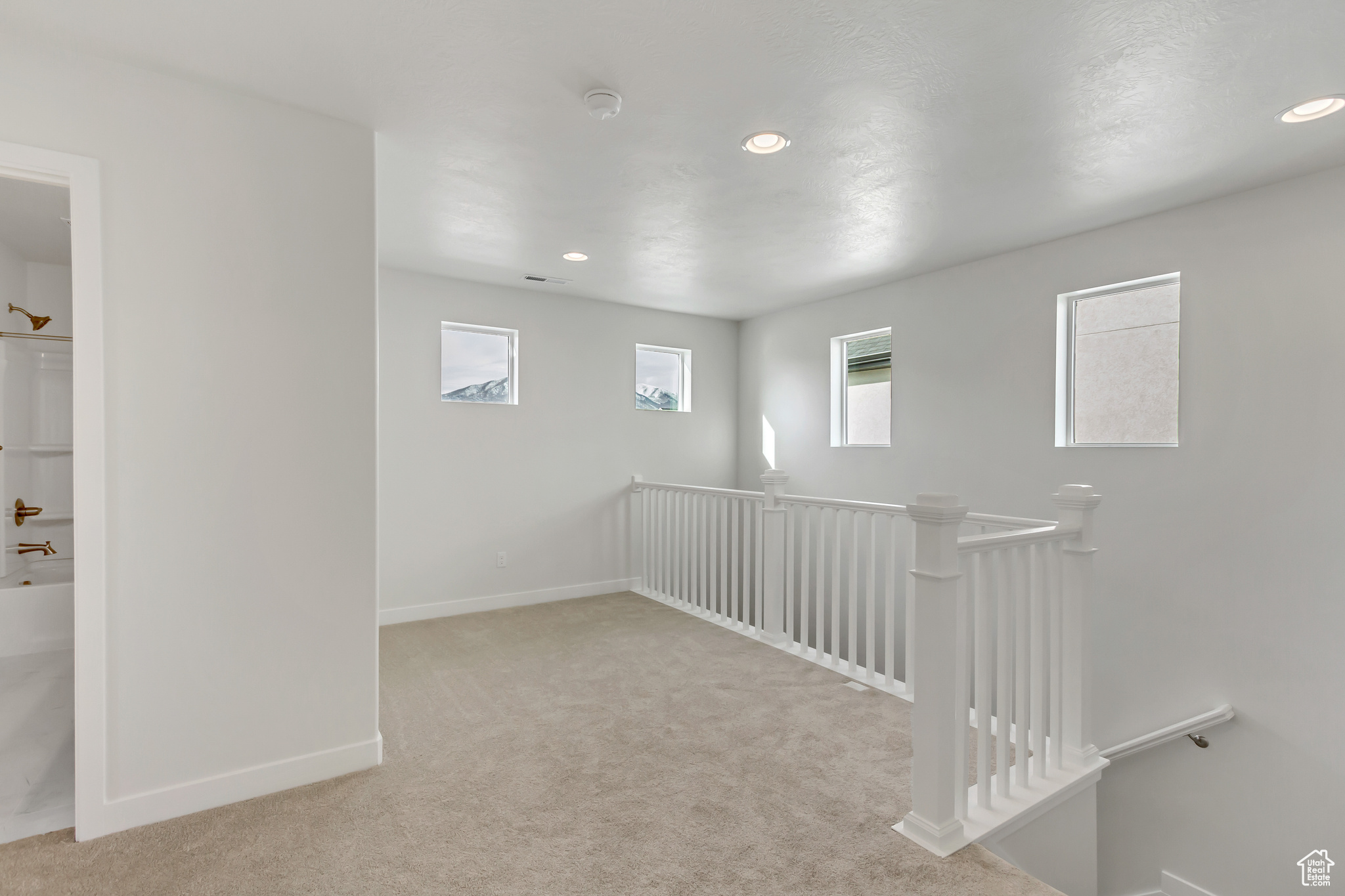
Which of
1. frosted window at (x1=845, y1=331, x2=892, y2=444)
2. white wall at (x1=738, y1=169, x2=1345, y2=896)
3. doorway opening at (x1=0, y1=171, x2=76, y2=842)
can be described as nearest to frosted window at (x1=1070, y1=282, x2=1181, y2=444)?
white wall at (x1=738, y1=169, x2=1345, y2=896)

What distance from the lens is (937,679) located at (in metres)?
1.95

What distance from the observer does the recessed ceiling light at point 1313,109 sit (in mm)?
2209

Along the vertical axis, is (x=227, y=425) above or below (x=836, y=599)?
above

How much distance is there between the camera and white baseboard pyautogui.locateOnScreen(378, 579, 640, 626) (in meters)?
4.42

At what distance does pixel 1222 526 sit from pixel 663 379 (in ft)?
13.1

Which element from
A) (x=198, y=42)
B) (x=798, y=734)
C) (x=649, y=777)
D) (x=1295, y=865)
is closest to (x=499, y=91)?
(x=198, y=42)

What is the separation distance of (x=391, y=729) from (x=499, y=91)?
2.60 m

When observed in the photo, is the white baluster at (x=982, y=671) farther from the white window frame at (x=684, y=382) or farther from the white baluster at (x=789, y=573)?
the white window frame at (x=684, y=382)

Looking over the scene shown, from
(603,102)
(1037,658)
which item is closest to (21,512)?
(603,102)

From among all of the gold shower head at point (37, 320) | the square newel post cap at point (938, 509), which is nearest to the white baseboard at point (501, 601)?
the gold shower head at point (37, 320)

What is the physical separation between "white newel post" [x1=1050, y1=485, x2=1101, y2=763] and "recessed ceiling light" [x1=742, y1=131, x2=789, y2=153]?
1.76m

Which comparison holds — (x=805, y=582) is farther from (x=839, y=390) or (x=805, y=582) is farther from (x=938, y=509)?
(x=839, y=390)

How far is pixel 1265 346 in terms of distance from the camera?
295 centimetres

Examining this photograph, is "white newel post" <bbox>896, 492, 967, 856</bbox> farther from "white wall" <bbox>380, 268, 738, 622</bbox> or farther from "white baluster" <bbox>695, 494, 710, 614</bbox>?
"white wall" <bbox>380, 268, 738, 622</bbox>
